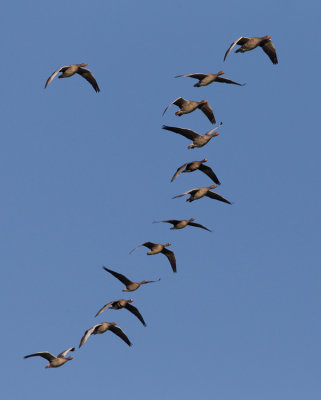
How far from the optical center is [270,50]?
211 ft

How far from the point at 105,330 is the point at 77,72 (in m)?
16.0

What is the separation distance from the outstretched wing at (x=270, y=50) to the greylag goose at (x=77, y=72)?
1063 cm

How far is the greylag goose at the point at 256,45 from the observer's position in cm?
6156

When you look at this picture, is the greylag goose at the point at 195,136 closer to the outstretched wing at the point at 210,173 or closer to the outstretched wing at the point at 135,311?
the outstretched wing at the point at 210,173

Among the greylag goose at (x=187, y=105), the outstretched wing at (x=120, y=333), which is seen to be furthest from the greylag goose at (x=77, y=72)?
the outstretched wing at (x=120, y=333)

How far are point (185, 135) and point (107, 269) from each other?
941cm

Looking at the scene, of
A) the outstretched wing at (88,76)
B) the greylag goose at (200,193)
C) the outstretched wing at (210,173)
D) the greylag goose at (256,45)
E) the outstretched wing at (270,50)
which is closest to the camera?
the greylag goose at (256,45)

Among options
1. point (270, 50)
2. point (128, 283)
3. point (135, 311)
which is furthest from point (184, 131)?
point (135, 311)

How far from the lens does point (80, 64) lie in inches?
2564

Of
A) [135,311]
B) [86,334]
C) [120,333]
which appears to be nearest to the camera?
[86,334]

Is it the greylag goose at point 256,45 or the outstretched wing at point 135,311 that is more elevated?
the greylag goose at point 256,45

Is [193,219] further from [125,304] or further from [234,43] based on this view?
[234,43]

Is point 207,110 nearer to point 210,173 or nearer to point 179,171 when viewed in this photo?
point 210,173

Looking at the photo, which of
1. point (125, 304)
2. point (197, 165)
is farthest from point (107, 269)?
point (197, 165)
